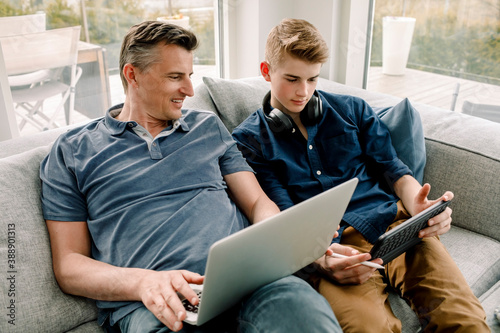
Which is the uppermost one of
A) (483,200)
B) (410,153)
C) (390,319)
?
(410,153)

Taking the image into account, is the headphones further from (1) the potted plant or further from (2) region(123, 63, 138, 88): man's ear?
(1) the potted plant

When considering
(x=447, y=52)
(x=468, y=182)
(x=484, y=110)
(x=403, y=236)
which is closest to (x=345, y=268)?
(x=403, y=236)

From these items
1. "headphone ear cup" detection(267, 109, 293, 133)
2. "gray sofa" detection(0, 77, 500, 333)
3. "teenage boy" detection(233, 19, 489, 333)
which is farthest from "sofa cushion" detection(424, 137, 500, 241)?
"headphone ear cup" detection(267, 109, 293, 133)

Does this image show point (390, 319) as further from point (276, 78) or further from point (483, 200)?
point (276, 78)

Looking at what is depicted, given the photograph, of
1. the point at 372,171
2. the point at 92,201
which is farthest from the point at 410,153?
the point at 92,201

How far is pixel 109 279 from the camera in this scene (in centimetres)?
107

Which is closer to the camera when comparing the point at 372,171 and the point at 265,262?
the point at 265,262

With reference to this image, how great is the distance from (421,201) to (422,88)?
4.15 ft

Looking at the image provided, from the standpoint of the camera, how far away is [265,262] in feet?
2.86

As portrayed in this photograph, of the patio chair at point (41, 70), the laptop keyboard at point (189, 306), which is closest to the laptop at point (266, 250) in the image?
the laptop keyboard at point (189, 306)

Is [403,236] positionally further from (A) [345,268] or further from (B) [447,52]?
(B) [447,52]

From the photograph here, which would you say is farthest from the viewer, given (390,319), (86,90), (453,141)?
(86,90)

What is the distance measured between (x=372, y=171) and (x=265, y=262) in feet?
2.64

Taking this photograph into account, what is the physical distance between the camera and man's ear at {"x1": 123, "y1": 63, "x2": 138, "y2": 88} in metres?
1.32
